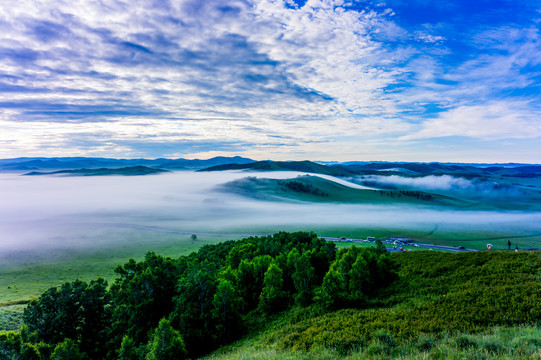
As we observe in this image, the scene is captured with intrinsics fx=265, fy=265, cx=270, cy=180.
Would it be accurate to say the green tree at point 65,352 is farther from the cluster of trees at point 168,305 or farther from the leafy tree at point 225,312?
the leafy tree at point 225,312

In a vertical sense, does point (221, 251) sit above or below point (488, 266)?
below

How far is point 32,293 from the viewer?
286 feet

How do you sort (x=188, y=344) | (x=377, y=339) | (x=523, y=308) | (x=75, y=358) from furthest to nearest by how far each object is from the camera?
1. (x=188, y=344)
2. (x=75, y=358)
3. (x=523, y=308)
4. (x=377, y=339)

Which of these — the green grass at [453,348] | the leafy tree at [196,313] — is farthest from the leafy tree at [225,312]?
the green grass at [453,348]

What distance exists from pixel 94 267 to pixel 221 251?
8347 centimetres

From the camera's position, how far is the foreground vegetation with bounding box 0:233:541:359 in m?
19.2

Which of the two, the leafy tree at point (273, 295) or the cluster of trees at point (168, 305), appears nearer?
the cluster of trees at point (168, 305)

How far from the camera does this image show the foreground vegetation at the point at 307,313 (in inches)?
757

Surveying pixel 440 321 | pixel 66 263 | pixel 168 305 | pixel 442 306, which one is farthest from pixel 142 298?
pixel 66 263

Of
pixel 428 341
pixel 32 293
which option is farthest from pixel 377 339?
pixel 32 293

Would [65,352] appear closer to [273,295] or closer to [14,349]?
[14,349]

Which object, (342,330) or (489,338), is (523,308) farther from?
(342,330)

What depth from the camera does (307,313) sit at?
3759 centimetres

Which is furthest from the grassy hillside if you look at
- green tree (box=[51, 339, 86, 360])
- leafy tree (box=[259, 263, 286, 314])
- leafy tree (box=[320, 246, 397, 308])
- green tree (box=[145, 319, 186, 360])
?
green tree (box=[51, 339, 86, 360])
